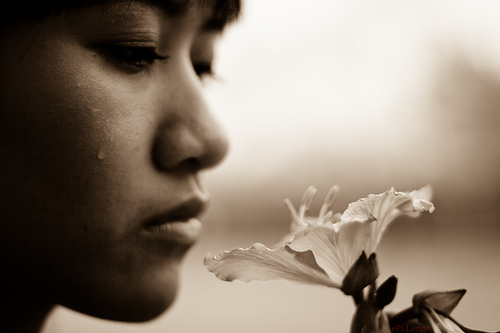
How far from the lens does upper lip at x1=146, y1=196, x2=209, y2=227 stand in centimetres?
58

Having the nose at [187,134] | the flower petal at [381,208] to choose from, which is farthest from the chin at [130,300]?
the flower petal at [381,208]

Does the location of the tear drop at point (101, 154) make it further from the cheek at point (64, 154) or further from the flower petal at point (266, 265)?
the flower petal at point (266, 265)

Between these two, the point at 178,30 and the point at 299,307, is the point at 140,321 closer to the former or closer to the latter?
the point at 178,30

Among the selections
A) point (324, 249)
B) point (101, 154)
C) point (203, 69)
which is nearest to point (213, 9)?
point (203, 69)

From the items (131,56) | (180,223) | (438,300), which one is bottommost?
(438,300)

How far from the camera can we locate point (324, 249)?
0.45 m

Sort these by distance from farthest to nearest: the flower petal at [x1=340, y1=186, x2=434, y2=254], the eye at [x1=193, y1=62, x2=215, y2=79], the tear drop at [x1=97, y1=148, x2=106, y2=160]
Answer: the eye at [x1=193, y1=62, x2=215, y2=79] → the tear drop at [x1=97, y1=148, x2=106, y2=160] → the flower petal at [x1=340, y1=186, x2=434, y2=254]

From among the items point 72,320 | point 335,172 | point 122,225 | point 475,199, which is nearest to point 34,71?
point 122,225

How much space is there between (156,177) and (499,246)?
4.49 ft

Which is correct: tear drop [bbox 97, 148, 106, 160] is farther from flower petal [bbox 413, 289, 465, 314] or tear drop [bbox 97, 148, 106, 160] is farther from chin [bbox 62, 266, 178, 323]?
flower petal [bbox 413, 289, 465, 314]

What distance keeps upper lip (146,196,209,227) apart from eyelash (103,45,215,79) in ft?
0.45

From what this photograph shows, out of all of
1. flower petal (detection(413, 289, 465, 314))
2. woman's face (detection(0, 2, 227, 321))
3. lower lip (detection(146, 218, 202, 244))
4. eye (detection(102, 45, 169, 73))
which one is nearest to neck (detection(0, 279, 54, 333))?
woman's face (detection(0, 2, 227, 321))

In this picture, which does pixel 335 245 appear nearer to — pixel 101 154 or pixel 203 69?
pixel 101 154

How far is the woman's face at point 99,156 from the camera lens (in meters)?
0.53
